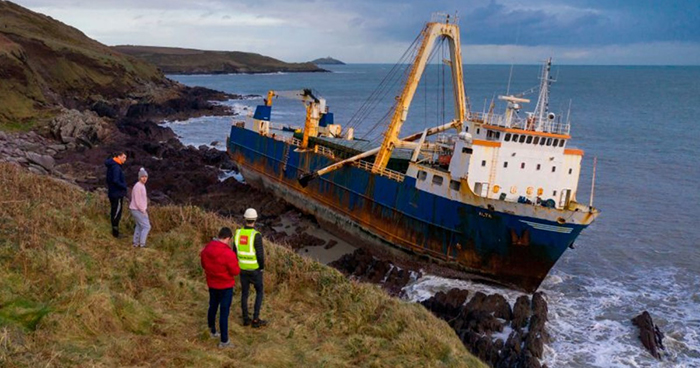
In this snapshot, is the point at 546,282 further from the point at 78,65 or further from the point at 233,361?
the point at 78,65

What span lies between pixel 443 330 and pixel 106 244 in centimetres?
605

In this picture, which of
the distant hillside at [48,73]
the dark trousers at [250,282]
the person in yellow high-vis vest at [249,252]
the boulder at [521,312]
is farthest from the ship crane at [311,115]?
the person in yellow high-vis vest at [249,252]

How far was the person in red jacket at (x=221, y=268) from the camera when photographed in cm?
671

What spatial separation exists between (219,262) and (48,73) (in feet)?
175

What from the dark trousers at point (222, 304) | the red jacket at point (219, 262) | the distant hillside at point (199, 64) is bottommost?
the dark trousers at point (222, 304)

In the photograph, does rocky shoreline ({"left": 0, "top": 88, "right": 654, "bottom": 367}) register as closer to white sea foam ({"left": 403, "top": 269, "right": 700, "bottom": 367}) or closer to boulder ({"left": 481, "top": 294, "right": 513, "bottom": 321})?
boulder ({"left": 481, "top": 294, "right": 513, "bottom": 321})

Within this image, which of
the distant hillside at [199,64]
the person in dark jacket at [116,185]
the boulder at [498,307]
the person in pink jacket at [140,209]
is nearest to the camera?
the person in pink jacket at [140,209]

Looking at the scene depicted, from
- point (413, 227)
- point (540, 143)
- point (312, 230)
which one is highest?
point (540, 143)

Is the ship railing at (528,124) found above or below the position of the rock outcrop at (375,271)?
above

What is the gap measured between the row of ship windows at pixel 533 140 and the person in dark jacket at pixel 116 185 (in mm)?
11457

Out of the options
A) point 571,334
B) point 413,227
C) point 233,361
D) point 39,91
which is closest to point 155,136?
point 39,91

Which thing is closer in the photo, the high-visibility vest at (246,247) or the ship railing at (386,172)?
the high-visibility vest at (246,247)

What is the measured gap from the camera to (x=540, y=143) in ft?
57.2

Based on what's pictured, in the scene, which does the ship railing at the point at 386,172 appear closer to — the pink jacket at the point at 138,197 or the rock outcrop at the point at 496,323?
the rock outcrop at the point at 496,323
